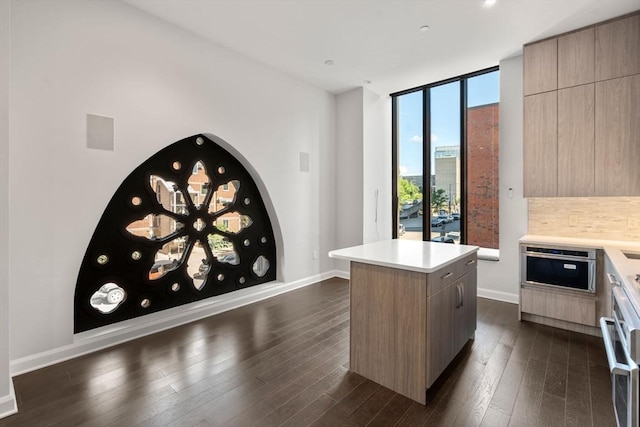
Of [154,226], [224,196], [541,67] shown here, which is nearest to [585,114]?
[541,67]

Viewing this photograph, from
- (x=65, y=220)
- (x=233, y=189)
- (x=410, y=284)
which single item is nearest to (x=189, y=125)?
(x=233, y=189)

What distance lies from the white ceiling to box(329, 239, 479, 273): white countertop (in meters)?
2.24

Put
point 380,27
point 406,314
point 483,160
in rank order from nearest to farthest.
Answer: point 406,314 → point 380,27 → point 483,160

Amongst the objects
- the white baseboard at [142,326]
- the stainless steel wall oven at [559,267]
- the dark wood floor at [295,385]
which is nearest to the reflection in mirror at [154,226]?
the white baseboard at [142,326]

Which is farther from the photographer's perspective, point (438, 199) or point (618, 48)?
point (438, 199)

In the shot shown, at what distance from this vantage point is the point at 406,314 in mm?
2096

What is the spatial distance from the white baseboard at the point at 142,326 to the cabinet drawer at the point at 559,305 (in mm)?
3012

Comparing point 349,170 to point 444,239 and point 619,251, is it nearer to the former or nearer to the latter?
point 444,239

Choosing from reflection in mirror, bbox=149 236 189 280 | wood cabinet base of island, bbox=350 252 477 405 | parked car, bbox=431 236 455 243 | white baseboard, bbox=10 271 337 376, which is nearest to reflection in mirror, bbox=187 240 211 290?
reflection in mirror, bbox=149 236 189 280

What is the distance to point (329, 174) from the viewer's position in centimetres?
530

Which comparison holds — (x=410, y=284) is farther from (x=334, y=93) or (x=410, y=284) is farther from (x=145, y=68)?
(x=334, y=93)

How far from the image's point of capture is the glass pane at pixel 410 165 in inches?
202

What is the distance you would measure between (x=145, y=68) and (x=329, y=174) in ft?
9.93

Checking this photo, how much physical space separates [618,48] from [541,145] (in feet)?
3.43
